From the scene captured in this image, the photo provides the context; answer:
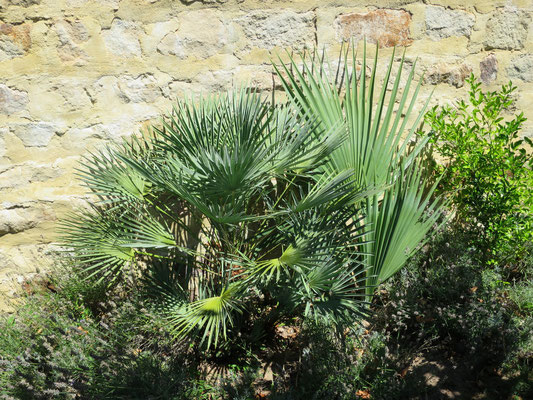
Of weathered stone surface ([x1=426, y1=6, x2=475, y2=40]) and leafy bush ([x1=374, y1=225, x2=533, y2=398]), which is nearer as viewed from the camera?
leafy bush ([x1=374, y1=225, x2=533, y2=398])

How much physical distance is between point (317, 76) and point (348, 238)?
1252 mm

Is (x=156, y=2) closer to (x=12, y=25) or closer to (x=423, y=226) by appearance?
(x=12, y=25)

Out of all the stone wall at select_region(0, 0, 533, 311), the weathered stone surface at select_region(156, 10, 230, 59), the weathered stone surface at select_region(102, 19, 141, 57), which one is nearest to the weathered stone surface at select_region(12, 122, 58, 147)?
the stone wall at select_region(0, 0, 533, 311)

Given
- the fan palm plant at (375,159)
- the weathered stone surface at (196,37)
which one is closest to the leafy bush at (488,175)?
the fan palm plant at (375,159)

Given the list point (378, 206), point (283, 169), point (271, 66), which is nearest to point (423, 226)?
point (378, 206)

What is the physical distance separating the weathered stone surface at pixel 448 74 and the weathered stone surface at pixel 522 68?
31 centimetres

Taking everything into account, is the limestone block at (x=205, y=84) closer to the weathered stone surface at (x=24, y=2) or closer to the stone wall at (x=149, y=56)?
the stone wall at (x=149, y=56)

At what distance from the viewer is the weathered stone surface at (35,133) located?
11.3 ft

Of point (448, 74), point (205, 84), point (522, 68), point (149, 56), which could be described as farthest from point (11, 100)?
point (522, 68)

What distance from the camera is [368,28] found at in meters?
3.40

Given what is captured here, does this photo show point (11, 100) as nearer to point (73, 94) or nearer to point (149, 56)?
point (73, 94)

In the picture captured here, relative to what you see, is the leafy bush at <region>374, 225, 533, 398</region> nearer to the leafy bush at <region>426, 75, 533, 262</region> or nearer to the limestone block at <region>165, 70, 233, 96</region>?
the leafy bush at <region>426, 75, 533, 262</region>

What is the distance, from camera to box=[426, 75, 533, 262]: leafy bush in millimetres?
3088

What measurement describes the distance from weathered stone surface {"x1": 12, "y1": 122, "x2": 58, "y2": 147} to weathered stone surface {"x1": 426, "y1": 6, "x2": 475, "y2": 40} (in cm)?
269
